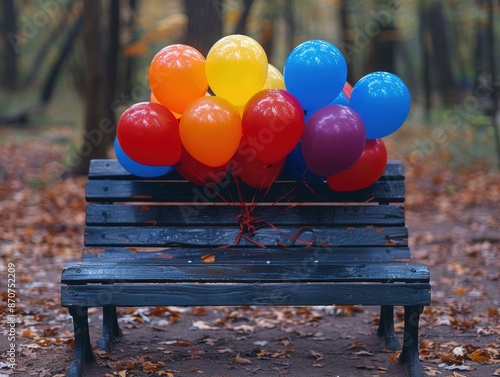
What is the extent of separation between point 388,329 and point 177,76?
232cm

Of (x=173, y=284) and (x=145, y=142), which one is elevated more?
(x=145, y=142)

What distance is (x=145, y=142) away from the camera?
12.9ft

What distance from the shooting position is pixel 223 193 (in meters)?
4.51

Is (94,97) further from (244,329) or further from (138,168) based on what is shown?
(138,168)

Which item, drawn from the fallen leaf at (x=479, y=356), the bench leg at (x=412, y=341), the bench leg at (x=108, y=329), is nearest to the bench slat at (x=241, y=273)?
the bench leg at (x=412, y=341)

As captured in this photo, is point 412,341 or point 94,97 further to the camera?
point 94,97

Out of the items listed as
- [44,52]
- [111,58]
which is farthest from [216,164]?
[44,52]

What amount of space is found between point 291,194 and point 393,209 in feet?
2.30

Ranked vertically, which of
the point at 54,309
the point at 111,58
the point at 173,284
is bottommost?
the point at 54,309

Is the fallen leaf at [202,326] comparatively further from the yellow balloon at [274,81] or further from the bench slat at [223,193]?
the yellow balloon at [274,81]

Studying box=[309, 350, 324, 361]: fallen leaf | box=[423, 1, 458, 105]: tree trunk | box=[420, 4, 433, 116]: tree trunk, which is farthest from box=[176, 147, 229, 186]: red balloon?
box=[420, 4, 433, 116]: tree trunk

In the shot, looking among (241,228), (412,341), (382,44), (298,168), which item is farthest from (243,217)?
(382,44)

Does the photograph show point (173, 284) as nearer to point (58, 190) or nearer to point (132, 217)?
point (132, 217)

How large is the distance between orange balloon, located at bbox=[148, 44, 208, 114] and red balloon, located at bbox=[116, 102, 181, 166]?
0.10 metres
